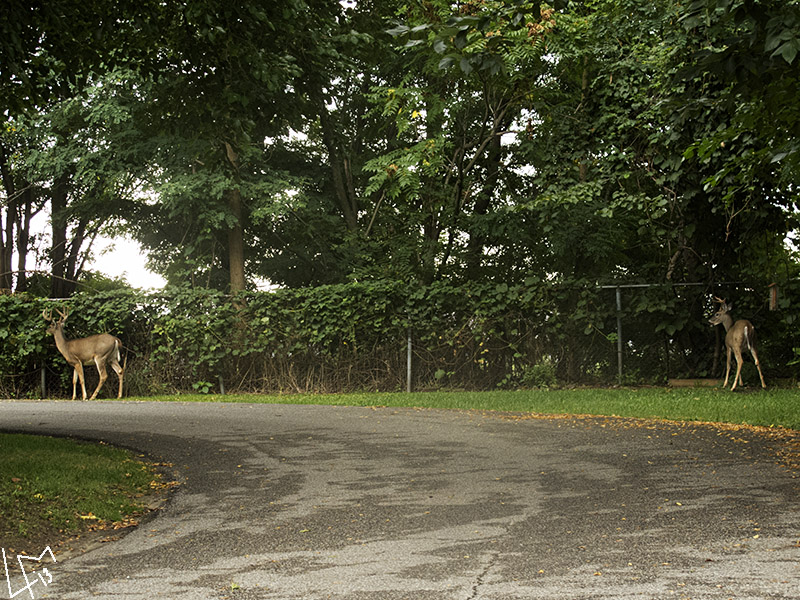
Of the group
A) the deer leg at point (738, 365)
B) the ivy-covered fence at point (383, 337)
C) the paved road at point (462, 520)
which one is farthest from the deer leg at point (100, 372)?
the deer leg at point (738, 365)

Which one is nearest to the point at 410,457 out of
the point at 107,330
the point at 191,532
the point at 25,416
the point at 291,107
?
A: the point at 191,532

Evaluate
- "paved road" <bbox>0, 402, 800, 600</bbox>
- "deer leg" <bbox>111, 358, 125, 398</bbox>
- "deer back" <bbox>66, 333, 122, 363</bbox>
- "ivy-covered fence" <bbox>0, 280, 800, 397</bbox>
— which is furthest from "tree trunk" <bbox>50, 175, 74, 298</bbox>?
"paved road" <bbox>0, 402, 800, 600</bbox>

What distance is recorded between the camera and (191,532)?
561cm

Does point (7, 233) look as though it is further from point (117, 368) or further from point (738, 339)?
point (738, 339)

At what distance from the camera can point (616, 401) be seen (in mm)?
13805

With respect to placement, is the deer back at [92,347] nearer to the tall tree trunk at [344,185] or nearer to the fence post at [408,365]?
the fence post at [408,365]

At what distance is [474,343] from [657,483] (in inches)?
405

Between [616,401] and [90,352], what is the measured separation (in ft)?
34.4

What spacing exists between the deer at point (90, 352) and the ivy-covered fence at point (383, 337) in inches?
23.9

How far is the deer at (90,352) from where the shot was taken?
17.3 meters

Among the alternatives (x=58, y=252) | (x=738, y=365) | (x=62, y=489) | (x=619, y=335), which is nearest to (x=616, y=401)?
(x=738, y=365)

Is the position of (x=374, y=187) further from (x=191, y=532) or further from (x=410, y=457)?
(x=191, y=532)

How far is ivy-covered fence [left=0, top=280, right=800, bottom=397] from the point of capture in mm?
16797

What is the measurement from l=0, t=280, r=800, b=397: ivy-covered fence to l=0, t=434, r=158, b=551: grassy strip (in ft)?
28.8
